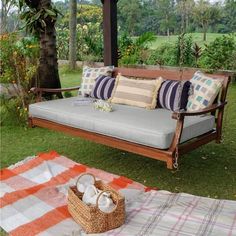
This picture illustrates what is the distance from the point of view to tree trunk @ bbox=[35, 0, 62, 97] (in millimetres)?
5840

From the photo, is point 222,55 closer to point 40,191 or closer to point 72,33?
point 72,33

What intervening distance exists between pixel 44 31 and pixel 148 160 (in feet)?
9.46

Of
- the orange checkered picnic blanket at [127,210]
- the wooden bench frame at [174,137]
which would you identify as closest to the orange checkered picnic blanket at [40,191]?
the orange checkered picnic blanket at [127,210]

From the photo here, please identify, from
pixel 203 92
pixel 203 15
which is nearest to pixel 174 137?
pixel 203 92

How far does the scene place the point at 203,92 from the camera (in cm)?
365

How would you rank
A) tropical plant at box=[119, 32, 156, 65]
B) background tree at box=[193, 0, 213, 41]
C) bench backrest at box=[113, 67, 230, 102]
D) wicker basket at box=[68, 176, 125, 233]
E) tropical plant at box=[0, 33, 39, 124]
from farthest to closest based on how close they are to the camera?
tropical plant at box=[119, 32, 156, 65], background tree at box=[193, 0, 213, 41], tropical plant at box=[0, 33, 39, 124], bench backrest at box=[113, 67, 230, 102], wicker basket at box=[68, 176, 125, 233]

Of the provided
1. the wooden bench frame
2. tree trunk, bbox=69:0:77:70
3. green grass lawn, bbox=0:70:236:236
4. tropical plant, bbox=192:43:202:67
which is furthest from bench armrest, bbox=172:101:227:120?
tree trunk, bbox=69:0:77:70

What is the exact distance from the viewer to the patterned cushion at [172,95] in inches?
150

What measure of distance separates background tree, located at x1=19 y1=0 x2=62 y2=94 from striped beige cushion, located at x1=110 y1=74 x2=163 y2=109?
1.79 m

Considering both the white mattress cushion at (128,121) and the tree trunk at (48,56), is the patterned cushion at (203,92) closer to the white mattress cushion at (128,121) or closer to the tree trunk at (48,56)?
the white mattress cushion at (128,121)

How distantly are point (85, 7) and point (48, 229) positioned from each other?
44.5 feet

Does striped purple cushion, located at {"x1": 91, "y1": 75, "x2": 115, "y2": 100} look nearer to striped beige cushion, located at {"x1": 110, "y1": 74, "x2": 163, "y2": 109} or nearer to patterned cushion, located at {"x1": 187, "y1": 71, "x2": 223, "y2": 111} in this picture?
striped beige cushion, located at {"x1": 110, "y1": 74, "x2": 163, "y2": 109}

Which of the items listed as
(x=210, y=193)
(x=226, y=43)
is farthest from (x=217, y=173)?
(x=226, y=43)

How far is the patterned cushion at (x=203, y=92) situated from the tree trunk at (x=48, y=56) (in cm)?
286
